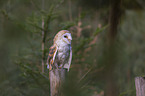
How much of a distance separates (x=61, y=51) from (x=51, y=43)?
3.06ft

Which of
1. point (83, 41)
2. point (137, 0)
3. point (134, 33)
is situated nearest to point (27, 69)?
point (83, 41)

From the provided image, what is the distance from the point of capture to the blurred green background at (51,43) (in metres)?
1.05

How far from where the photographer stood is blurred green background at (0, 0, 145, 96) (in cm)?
105

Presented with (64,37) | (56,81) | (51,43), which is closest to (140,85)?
(56,81)

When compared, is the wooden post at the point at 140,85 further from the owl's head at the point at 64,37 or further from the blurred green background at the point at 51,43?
the owl's head at the point at 64,37

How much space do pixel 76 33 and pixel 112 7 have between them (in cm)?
107

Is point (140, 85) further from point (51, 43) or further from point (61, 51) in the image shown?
point (51, 43)

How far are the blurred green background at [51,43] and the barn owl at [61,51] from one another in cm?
32

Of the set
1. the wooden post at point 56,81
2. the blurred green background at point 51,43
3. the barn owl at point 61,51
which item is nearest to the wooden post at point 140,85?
the blurred green background at point 51,43

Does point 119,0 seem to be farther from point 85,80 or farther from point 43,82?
point 85,80

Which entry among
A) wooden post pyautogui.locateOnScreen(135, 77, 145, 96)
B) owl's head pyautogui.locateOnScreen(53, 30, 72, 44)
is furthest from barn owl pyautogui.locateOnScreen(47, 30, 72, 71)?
wooden post pyautogui.locateOnScreen(135, 77, 145, 96)

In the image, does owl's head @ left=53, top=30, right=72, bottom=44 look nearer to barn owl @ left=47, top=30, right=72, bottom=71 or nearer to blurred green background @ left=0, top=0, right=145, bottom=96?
barn owl @ left=47, top=30, right=72, bottom=71

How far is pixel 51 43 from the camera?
8.67 feet

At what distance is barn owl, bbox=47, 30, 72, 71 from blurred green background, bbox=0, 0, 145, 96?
32 cm
